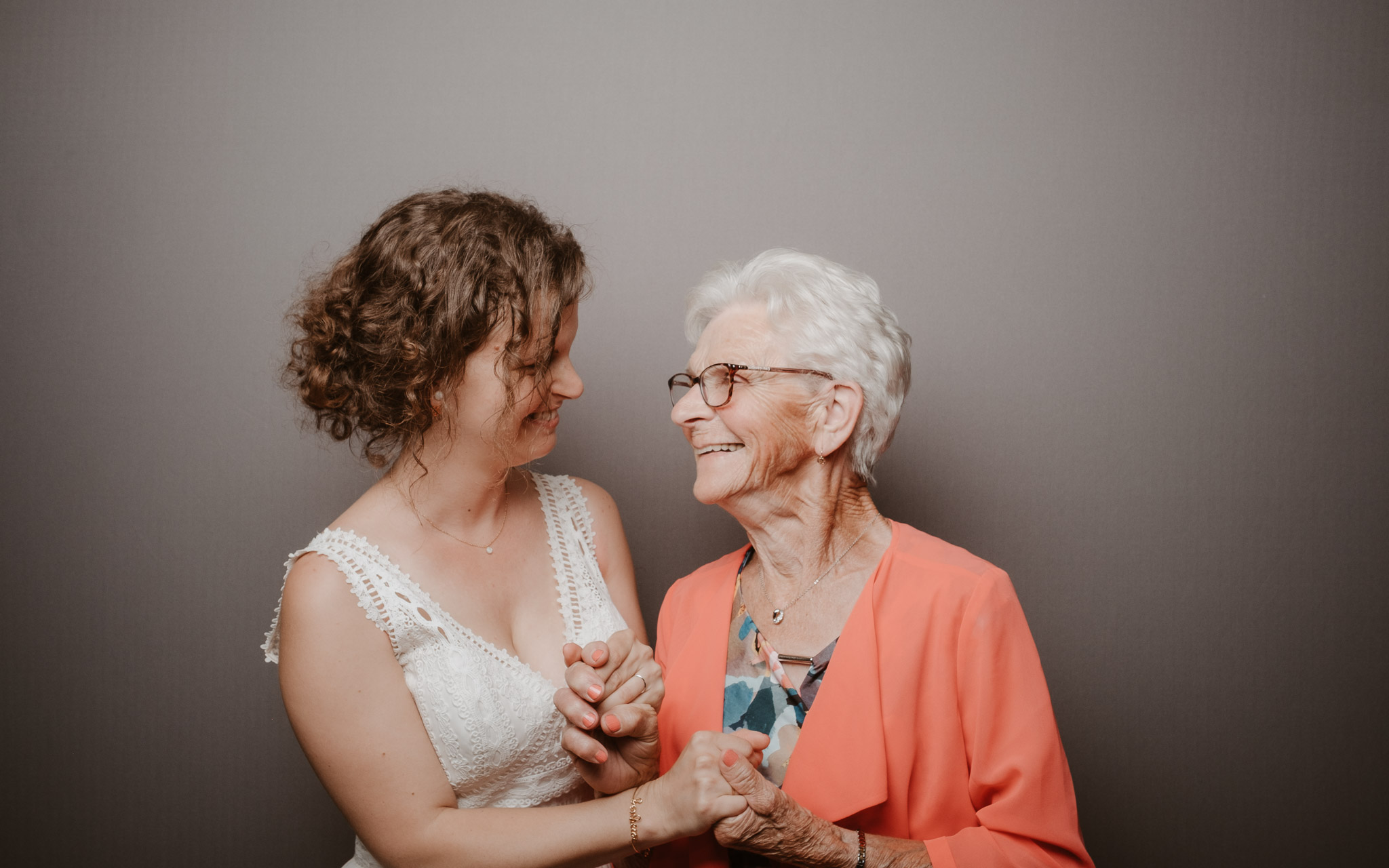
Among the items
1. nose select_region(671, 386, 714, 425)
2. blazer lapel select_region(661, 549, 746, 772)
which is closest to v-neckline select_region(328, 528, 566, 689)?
blazer lapel select_region(661, 549, 746, 772)

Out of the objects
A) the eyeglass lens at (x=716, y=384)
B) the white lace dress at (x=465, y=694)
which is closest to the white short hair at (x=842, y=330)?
the eyeglass lens at (x=716, y=384)

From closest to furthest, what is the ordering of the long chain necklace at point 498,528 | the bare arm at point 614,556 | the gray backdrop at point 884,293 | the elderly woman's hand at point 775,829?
1. the elderly woman's hand at point 775,829
2. the long chain necklace at point 498,528
3. the bare arm at point 614,556
4. the gray backdrop at point 884,293

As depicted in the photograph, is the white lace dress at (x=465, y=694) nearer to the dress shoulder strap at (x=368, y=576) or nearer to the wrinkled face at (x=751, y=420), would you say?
the dress shoulder strap at (x=368, y=576)

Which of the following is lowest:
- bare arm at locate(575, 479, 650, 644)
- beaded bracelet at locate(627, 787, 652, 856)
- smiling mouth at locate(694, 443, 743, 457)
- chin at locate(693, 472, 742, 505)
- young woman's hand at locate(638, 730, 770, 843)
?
beaded bracelet at locate(627, 787, 652, 856)

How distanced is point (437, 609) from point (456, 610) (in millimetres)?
55

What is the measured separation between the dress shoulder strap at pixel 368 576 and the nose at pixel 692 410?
63 cm

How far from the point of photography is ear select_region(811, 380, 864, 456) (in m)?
1.57

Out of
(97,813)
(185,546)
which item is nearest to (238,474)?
(185,546)

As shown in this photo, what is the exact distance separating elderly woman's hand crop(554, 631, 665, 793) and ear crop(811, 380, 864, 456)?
1.75ft

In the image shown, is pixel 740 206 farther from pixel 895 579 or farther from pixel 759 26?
pixel 895 579

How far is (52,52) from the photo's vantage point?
→ 2258mm

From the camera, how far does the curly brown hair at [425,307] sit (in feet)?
4.79

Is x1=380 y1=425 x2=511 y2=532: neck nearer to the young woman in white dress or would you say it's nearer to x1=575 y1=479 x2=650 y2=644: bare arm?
the young woman in white dress

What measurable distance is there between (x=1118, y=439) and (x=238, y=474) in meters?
2.59
